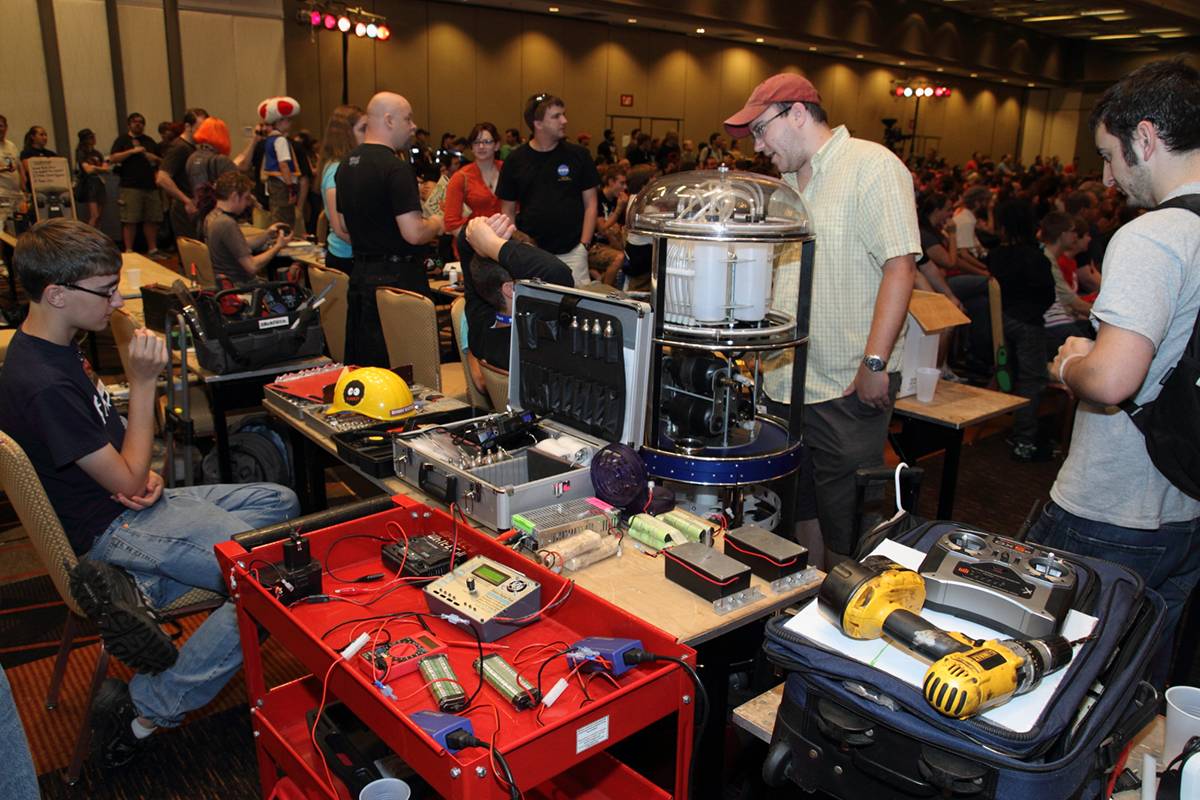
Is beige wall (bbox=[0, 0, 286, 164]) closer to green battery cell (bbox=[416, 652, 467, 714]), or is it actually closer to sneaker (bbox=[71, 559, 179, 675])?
sneaker (bbox=[71, 559, 179, 675])

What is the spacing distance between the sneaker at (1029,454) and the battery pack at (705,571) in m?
3.75

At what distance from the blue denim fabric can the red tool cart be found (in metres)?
0.49

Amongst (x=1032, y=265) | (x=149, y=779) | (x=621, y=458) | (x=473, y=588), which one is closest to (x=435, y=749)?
(x=473, y=588)

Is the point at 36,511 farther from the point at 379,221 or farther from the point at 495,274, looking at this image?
the point at 379,221

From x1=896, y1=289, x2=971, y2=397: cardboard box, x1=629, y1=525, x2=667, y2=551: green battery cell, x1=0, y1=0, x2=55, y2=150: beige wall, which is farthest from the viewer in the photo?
x1=0, y1=0, x2=55, y2=150: beige wall

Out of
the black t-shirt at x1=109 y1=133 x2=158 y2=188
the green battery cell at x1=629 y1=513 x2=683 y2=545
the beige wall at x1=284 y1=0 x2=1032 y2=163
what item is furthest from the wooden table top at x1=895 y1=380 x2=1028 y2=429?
the beige wall at x1=284 y1=0 x2=1032 y2=163

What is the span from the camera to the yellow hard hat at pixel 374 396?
8.37ft

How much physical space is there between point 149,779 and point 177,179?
7395 millimetres

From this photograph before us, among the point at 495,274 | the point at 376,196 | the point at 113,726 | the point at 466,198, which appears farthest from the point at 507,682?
the point at 466,198

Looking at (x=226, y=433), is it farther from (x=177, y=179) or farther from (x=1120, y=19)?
(x=1120, y=19)

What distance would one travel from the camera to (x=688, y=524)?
5.96 ft

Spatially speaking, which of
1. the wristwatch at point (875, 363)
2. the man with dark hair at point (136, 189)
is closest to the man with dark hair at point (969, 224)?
the wristwatch at point (875, 363)

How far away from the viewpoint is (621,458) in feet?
6.07

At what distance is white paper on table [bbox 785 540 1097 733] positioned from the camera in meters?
1.02
